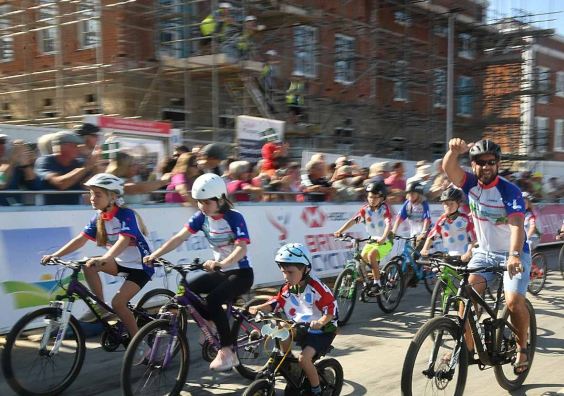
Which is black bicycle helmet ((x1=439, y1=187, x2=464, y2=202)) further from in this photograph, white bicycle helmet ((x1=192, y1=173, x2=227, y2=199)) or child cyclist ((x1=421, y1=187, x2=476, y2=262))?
white bicycle helmet ((x1=192, y1=173, x2=227, y2=199))

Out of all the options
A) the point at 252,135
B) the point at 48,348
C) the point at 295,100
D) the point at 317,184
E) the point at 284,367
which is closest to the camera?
the point at 284,367

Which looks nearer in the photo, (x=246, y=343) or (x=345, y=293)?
(x=246, y=343)

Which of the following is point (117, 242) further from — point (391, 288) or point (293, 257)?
point (391, 288)

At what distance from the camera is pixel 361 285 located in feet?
30.2

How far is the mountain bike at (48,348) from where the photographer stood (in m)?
5.36

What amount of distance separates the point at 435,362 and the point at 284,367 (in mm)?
1122

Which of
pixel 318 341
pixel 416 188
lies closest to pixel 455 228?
pixel 416 188

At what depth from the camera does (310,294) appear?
16.7 ft

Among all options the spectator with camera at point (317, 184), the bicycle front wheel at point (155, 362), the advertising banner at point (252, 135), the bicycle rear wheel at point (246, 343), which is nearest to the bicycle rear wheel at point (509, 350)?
the bicycle rear wheel at point (246, 343)

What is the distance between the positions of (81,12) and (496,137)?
21773 mm

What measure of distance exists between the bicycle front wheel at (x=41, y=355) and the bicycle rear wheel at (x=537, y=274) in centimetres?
783

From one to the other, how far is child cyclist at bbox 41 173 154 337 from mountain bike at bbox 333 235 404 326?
3.09 meters

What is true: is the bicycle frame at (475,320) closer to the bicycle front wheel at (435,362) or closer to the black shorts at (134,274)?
the bicycle front wheel at (435,362)

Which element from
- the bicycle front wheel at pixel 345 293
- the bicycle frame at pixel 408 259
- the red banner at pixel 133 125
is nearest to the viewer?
the bicycle front wheel at pixel 345 293
